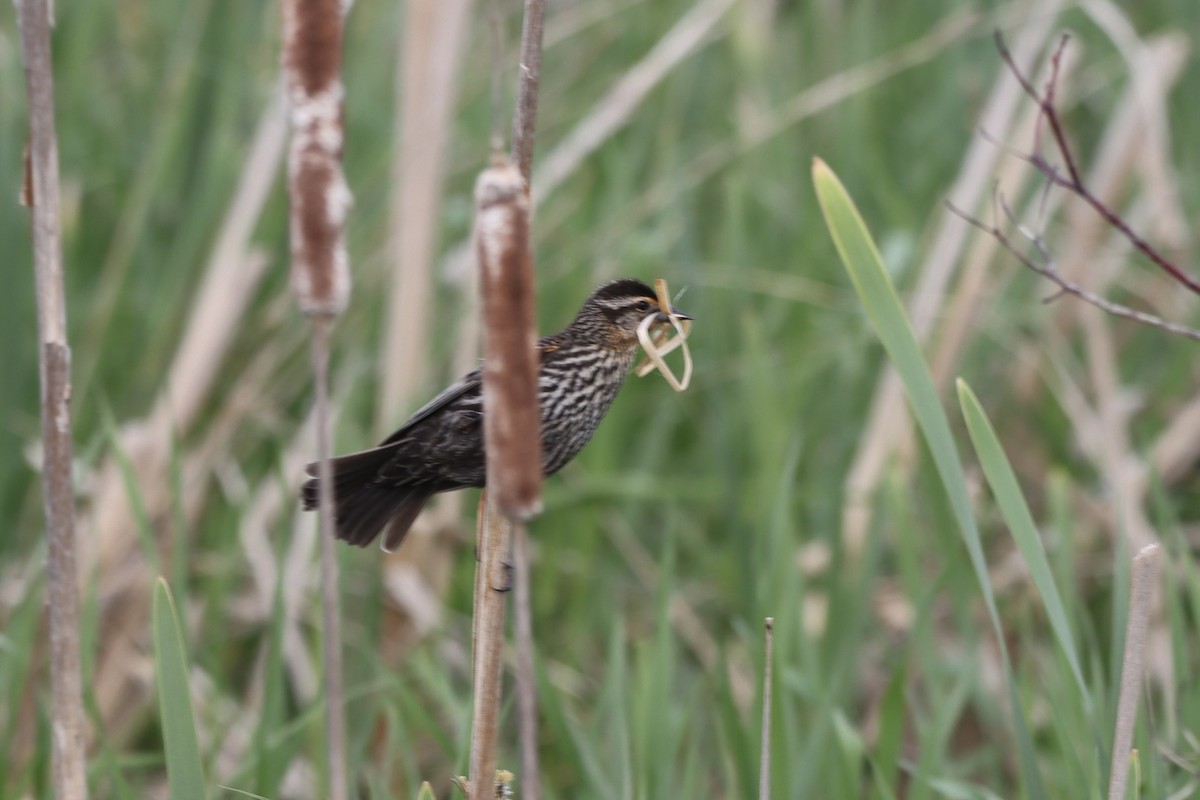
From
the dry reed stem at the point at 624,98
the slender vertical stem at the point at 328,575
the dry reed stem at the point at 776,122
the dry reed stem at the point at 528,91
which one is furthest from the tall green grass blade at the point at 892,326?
the dry reed stem at the point at 624,98

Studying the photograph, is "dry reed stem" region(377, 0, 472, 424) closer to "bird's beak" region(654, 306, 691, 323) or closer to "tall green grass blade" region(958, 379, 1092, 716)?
"bird's beak" region(654, 306, 691, 323)

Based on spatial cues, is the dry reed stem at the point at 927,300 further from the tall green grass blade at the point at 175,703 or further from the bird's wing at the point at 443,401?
the tall green grass blade at the point at 175,703

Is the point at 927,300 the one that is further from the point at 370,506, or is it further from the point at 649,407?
the point at 370,506

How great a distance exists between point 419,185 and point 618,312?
49.3 inches

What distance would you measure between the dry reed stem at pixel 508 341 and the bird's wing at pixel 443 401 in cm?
67

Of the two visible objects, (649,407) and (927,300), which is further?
(649,407)

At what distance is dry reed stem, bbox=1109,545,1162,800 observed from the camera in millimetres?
1393

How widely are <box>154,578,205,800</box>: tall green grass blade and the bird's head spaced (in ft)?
2.25

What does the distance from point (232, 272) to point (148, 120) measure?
0.91 metres

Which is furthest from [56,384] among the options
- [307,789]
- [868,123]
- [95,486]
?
[868,123]

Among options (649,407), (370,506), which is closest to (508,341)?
(370,506)

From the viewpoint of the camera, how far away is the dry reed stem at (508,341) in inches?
38.9

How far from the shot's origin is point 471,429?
5.52 feet

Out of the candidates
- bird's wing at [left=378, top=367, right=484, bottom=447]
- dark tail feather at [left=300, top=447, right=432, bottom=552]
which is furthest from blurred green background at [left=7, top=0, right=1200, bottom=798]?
bird's wing at [left=378, top=367, right=484, bottom=447]
